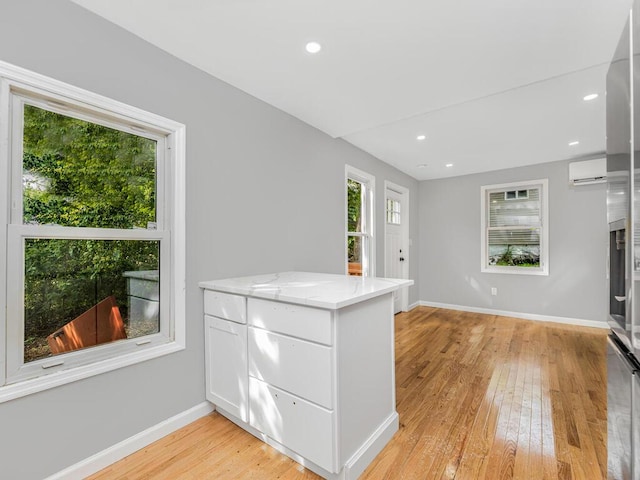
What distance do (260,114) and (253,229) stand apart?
1000mm

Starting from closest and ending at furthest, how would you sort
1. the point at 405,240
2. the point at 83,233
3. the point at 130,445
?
the point at 83,233, the point at 130,445, the point at 405,240

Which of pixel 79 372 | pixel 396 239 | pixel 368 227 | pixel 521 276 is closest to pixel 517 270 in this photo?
pixel 521 276

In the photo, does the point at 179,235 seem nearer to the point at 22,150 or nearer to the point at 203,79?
the point at 22,150

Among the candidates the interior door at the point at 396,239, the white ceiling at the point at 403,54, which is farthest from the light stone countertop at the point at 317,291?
the interior door at the point at 396,239

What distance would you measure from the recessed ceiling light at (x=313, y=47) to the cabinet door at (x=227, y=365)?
5.90 feet

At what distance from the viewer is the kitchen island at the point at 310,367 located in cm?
140

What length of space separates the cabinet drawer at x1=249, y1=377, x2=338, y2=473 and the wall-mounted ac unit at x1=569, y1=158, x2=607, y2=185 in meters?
4.85

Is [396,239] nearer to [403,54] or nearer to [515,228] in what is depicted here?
[515,228]

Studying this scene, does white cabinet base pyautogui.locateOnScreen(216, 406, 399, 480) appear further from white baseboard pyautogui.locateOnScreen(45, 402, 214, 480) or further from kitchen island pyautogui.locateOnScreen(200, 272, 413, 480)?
white baseboard pyautogui.locateOnScreen(45, 402, 214, 480)

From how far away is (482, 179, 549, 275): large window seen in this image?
456 centimetres

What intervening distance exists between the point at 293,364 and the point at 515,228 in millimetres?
4749

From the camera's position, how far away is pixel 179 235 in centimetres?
192

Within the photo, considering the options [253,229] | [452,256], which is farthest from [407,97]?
[452,256]

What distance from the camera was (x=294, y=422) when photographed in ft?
5.02
